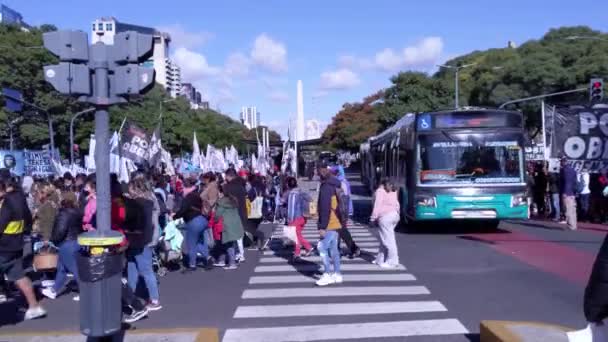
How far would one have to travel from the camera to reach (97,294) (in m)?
7.08

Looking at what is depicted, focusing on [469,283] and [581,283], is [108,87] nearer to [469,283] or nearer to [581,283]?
[469,283]

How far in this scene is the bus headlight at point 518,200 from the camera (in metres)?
18.8

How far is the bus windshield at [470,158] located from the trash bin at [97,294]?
41.7ft

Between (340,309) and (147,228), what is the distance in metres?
2.70

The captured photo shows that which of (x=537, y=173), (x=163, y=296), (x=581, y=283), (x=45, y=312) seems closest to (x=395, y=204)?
(x=581, y=283)

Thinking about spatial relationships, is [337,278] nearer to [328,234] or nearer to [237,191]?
[328,234]

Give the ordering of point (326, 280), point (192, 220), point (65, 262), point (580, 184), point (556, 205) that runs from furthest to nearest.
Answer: point (556, 205), point (580, 184), point (192, 220), point (326, 280), point (65, 262)

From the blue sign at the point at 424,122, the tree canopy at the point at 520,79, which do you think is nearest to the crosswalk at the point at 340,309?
the blue sign at the point at 424,122

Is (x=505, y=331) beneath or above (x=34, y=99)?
beneath

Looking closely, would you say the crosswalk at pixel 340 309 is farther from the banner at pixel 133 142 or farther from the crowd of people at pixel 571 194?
the banner at pixel 133 142

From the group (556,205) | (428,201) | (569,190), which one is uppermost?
(569,190)

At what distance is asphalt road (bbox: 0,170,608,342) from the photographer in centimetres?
904

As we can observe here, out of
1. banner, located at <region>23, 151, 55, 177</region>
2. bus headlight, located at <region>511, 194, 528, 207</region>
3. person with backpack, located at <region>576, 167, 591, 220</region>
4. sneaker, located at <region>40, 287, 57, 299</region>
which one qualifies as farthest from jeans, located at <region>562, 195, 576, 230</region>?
banner, located at <region>23, 151, 55, 177</region>

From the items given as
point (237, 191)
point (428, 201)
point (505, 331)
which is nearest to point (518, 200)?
point (428, 201)
